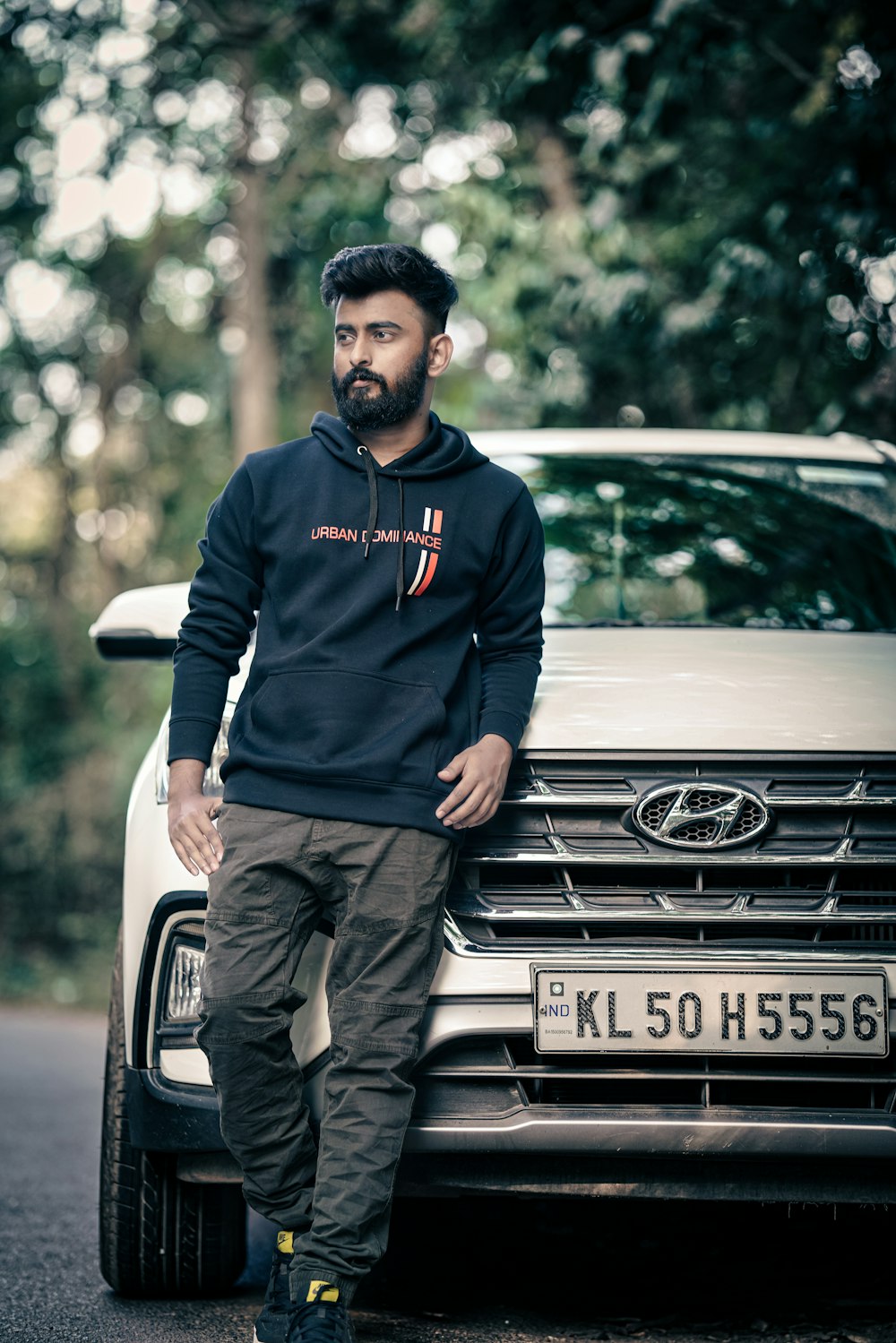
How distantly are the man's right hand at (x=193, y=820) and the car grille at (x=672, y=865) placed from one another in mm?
427

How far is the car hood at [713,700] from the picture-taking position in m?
2.71

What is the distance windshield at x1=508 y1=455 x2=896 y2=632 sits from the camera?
3.78 m

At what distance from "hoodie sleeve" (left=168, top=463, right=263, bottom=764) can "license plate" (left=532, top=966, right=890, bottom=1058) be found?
0.74 m

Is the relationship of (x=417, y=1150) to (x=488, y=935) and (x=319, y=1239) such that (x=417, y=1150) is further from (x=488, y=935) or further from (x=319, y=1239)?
(x=488, y=935)

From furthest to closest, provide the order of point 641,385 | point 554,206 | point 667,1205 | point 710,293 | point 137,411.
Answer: point 137,411
point 554,206
point 641,385
point 710,293
point 667,1205

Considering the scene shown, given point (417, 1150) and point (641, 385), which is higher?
point (641, 385)

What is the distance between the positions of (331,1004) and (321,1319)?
49 centimetres

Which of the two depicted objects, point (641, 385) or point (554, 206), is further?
point (554, 206)

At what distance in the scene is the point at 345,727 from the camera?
2.62 m

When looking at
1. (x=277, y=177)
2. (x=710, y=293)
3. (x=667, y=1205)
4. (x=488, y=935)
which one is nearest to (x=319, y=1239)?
(x=488, y=935)

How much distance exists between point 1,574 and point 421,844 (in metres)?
23.4

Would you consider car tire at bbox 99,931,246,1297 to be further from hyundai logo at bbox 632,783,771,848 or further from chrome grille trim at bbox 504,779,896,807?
hyundai logo at bbox 632,783,771,848

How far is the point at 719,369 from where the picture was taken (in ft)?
28.2

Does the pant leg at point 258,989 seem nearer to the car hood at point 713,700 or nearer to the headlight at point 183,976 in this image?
the headlight at point 183,976
